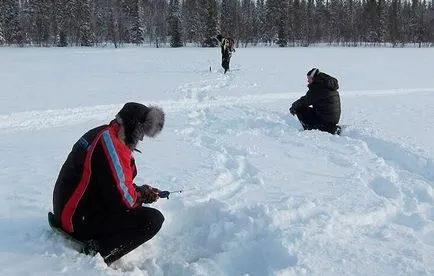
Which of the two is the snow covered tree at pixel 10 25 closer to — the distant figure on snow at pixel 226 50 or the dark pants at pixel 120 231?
the distant figure on snow at pixel 226 50

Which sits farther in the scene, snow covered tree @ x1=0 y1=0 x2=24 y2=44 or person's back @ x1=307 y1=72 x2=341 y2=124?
snow covered tree @ x1=0 y1=0 x2=24 y2=44

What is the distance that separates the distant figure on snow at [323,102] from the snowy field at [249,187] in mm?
271

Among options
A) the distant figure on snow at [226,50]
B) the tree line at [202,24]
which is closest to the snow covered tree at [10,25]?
the tree line at [202,24]

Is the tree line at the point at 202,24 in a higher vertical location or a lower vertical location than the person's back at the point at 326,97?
higher

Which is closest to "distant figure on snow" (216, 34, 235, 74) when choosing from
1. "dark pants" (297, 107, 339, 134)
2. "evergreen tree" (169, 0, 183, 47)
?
"dark pants" (297, 107, 339, 134)

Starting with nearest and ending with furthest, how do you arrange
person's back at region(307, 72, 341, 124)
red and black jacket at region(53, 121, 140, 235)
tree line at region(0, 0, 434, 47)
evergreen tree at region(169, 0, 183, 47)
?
red and black jacket at region(53, 121, 140, 235) < person's back at region(307, 72, 341, 124) < evergreen tree at region(169, 0, 183, 47) < tree line at region(0, 0, 434, 47)

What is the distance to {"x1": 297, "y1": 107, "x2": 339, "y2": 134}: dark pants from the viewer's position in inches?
312

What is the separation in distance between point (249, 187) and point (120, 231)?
2.02 metres

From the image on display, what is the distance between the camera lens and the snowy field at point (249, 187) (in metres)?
3.60

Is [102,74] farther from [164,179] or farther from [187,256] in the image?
[187,256]

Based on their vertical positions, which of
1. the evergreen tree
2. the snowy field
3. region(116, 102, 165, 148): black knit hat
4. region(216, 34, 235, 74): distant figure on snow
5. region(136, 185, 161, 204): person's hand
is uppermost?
the evergreen tree

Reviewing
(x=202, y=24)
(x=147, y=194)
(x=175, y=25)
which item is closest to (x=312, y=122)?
(x=147, y=194)

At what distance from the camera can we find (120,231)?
137 inches

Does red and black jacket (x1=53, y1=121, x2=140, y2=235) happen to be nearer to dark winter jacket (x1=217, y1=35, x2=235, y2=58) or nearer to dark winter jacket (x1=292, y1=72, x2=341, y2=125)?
dark winter jacket (x1=292, y1=72, x2=341, y2=125)
